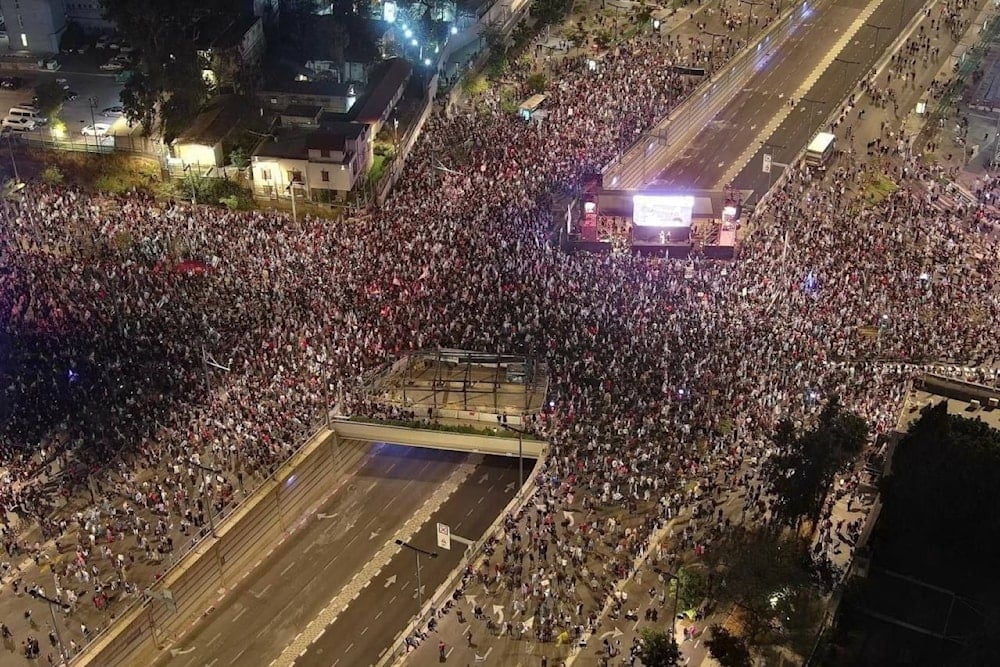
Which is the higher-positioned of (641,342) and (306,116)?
(306,116)

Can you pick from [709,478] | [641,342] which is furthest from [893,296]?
[709,478]

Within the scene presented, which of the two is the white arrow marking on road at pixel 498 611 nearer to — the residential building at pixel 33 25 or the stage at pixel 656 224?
the stage at pixel 656 224

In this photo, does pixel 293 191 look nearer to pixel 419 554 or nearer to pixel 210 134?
pixel 210 134

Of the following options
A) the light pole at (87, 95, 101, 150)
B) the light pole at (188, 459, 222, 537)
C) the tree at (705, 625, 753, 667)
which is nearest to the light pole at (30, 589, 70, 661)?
the light pole at (188, 459, 222, 537)

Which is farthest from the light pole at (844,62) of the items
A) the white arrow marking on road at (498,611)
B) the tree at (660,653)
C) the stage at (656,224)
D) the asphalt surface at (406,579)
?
the tree at (660,653)

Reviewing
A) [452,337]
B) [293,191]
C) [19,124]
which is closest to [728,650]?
[452,337]

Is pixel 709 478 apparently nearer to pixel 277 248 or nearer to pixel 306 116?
pixel 277 248
